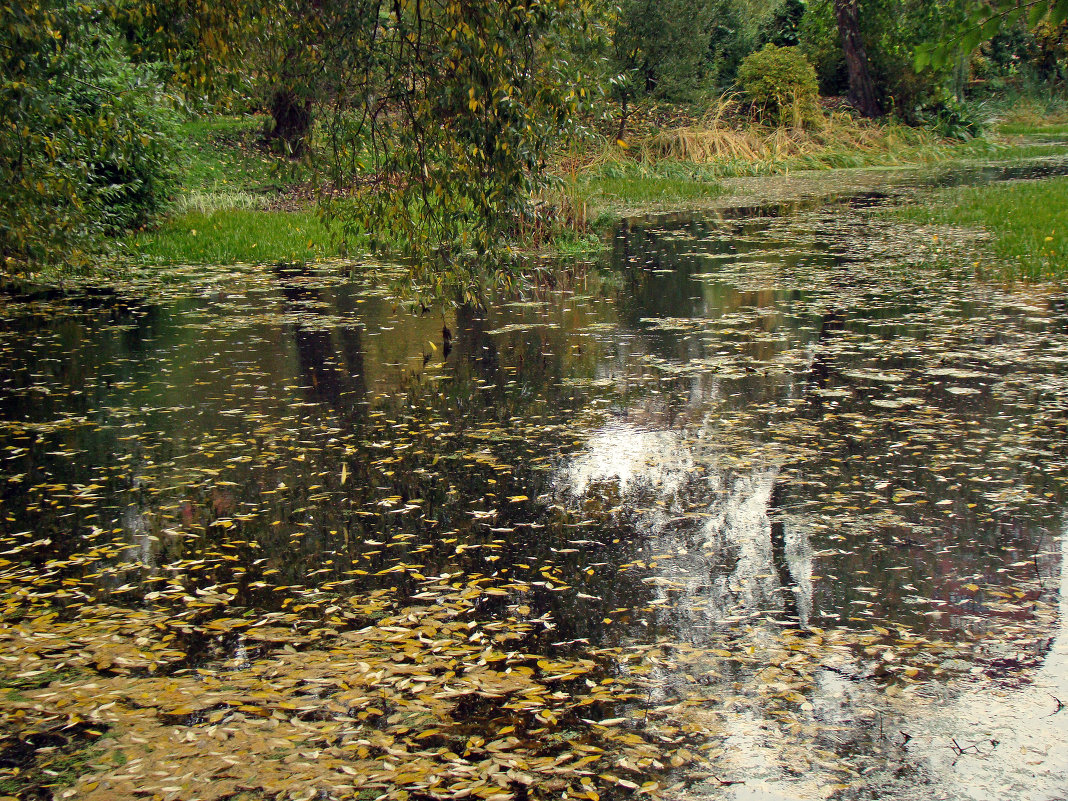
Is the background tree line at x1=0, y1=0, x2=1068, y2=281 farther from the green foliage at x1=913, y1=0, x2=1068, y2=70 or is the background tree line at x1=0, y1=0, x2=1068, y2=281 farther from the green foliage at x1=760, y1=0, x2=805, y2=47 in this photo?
the green foliage at x1=760, y1=0, x2=805, y2=47

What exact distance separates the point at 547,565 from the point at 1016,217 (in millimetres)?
11085

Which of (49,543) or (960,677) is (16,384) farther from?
(960,677)

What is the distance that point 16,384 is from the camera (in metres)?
7.23

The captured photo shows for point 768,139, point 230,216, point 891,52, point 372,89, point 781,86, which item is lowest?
point 230,216

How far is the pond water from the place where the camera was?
9.08 feet

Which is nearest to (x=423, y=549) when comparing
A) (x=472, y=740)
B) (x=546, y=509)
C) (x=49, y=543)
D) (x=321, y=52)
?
(x=546, y=509)

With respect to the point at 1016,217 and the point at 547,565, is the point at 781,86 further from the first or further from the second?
the point at 547,565

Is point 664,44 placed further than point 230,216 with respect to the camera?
Yes

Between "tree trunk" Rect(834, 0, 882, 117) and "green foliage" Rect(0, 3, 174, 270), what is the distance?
22110mm

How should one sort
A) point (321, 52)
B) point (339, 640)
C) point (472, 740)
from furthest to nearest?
point (321, 52), point (339, 640), point (472, 740)

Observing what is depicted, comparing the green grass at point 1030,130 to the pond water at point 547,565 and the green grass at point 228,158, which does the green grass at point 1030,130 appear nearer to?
the green grass at point 228,158

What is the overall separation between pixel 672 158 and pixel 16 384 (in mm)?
19323

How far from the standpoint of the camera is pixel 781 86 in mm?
26078

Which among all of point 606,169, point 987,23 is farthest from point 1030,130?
point 987,23
